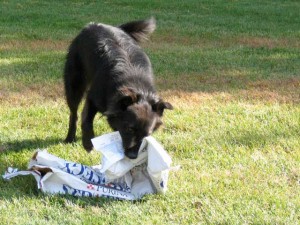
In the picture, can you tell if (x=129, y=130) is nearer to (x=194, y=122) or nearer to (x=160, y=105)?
(x=160, y=105)

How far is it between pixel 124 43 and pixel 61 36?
648cm

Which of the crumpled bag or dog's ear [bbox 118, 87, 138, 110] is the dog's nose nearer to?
the crumpled bag

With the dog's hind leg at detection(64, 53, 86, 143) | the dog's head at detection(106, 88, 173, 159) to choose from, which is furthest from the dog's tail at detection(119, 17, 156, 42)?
the dog's head at detection(106, 88, 173, 159)

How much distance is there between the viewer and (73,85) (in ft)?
19.6

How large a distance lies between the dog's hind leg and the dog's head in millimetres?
1360

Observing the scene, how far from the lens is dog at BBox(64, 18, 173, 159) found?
4535 millimetres

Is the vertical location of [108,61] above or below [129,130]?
above

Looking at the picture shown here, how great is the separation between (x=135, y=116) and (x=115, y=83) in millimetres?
581

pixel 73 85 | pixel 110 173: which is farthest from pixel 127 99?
pixel 73 85

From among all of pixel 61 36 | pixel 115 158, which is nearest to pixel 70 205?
pixel 115 158

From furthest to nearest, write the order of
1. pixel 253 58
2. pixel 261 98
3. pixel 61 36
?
1. pixel 61 36
2. pixel 253 58
3. pixel 261 98

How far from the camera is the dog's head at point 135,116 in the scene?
14.7 ft

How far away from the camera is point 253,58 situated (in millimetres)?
10023

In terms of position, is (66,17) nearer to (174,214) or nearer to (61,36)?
(61,36)
